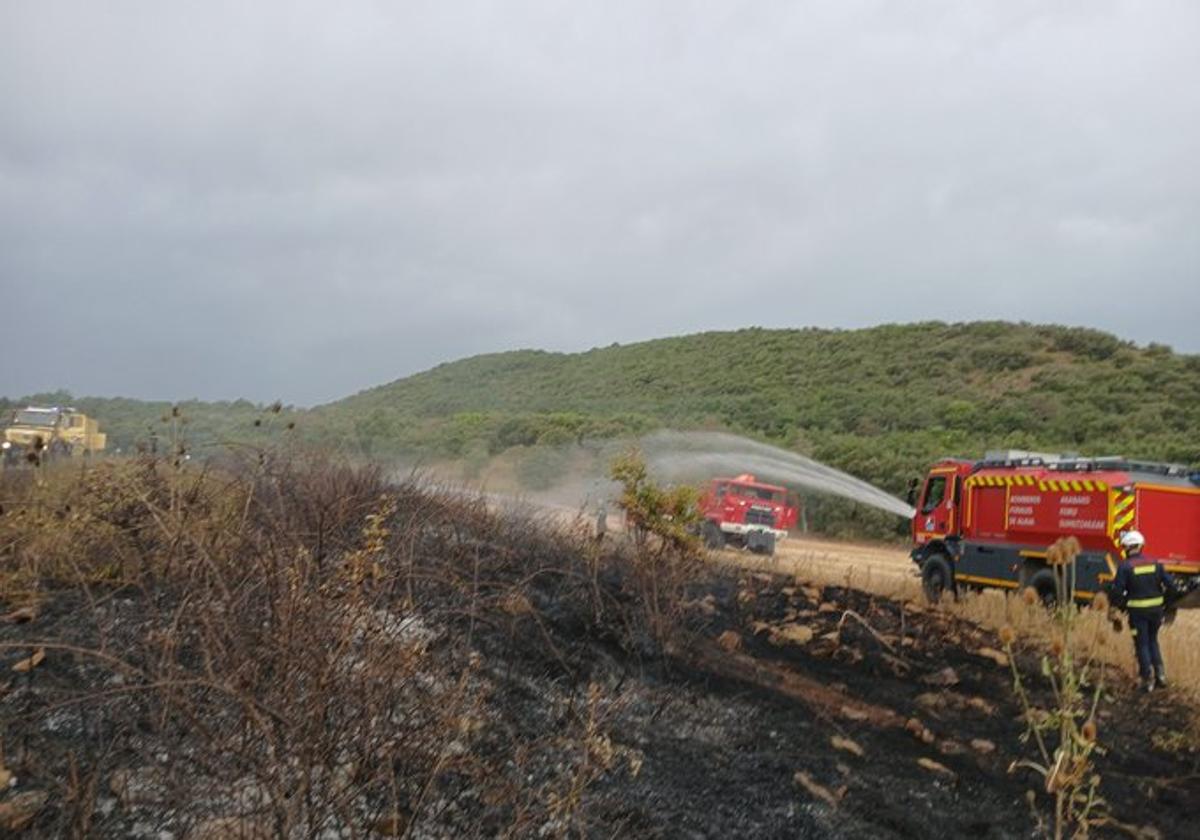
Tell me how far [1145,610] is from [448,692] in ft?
27.1

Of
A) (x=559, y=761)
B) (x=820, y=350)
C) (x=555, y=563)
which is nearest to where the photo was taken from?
(x=559, y=761)

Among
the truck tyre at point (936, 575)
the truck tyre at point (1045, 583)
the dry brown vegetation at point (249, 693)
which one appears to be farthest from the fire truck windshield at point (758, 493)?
the dry brown vegetation at point (249, 693)

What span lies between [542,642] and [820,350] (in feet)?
180

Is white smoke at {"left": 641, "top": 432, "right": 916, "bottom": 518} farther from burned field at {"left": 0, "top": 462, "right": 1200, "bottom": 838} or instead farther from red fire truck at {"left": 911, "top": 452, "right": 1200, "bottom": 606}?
burned field at {"left": 0, "top": 462, "right": 1200, "bottom": 838}

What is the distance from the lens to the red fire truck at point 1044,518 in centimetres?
1348

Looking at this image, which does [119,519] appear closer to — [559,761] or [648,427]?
[559,761]

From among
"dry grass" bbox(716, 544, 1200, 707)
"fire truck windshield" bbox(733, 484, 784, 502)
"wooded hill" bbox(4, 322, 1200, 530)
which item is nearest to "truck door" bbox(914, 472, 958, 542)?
"dry grass" bbox(716, 544, 1200, 707)

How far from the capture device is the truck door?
54.3 feet

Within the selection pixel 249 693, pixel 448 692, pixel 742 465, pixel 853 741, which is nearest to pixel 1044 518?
pixel 853 741

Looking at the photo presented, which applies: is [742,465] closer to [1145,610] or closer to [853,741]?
[1145,610]

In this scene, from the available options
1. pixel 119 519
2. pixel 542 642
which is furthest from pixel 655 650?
pixel 119 519

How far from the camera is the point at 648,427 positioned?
34.5 m

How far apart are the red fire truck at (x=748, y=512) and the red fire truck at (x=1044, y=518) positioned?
673 cm

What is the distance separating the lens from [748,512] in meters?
23.9
